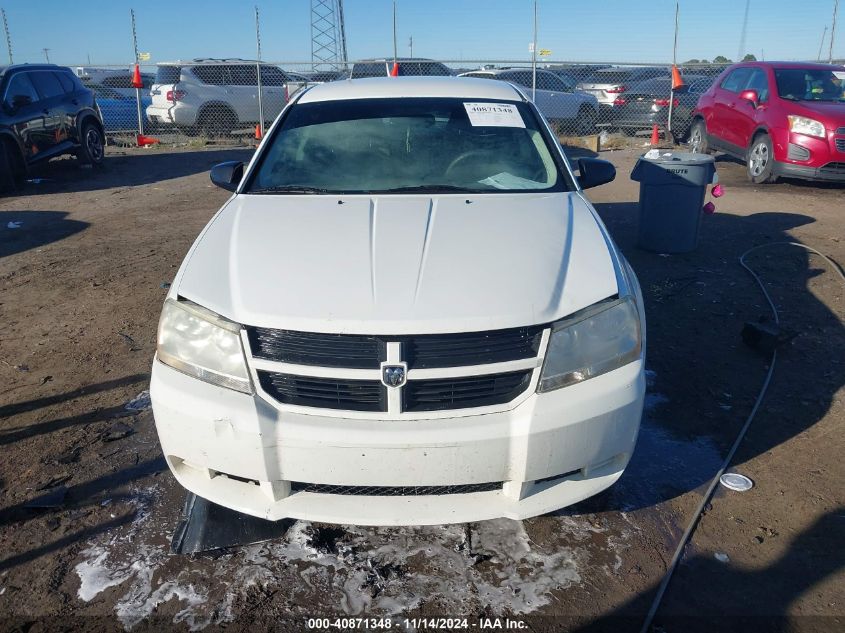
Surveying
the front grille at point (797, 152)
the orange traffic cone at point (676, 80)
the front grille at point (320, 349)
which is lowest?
the front grille at point (797, 152)

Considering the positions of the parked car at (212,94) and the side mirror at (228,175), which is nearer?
the side mirror at (228,175)

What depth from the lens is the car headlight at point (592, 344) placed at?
2.51 m

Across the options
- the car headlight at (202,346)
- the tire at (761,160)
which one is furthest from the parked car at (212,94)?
the car headlight at (202,346)

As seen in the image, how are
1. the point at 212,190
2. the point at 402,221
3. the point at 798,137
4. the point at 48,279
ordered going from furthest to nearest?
the point at 212,190
the point at 798,137
the point at 48,279
the point at 402,221

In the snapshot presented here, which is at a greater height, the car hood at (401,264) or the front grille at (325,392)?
the car hood at (401,264)

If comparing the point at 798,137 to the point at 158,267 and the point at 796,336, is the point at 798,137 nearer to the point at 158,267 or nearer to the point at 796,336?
the point at 796,336

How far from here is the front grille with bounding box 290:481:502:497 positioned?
8.45 feet

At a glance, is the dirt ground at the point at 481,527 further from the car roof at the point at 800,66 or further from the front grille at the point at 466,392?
the car roof at the point at 800,66

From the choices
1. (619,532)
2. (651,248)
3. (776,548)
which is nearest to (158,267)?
(651,248)

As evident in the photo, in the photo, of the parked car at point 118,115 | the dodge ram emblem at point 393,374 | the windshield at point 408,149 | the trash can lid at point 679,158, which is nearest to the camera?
the dodge ram emblem at point 393,374

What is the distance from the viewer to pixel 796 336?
Result: 483 centimetres

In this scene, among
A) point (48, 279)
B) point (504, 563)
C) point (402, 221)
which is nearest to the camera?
point (504, 563)

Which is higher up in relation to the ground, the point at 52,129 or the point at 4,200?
the point at 52,129

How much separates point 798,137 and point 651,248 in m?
4.35
